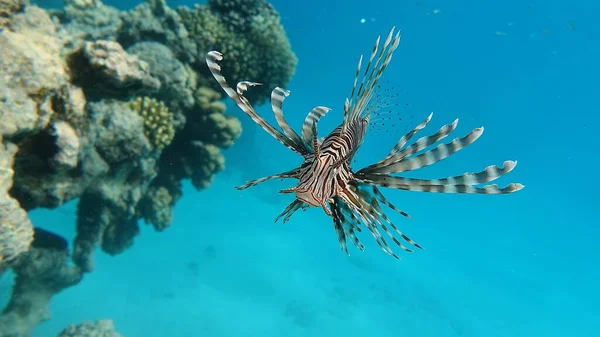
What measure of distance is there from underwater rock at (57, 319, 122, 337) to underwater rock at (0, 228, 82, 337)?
68 cm

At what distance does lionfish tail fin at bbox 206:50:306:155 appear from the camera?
2.28m

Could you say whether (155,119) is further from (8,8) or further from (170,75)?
(8,8)

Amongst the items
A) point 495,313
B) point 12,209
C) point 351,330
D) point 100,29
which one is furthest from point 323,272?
point 12,209

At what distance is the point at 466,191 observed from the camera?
1.90 meters

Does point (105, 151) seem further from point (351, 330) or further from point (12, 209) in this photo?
point (351, 330)

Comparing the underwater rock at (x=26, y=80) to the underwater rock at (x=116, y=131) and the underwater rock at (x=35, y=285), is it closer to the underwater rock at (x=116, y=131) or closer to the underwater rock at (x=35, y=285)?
the underwater rock at (x=116, y=131)

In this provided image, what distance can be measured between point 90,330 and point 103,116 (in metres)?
4.33

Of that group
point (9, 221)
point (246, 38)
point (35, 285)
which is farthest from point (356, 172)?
point (35, 285)

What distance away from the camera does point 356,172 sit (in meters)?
2.32

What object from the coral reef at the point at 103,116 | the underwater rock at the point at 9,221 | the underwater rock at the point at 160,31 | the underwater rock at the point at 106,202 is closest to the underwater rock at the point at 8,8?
the coral reef at the point at 103,116

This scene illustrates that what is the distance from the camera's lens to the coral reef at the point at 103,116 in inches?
158

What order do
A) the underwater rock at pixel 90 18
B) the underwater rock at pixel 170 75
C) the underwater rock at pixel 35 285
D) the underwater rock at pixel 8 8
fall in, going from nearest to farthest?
the underwater rock at pixel 8 8 → the underwater rock at pixel 170 75 → the underwater rock at pixel 35 285 → the underwater rock at pixel 90 18

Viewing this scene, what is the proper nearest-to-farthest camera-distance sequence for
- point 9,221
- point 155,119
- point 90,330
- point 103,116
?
1. point 9,221
2. point 103,116
3. point 155,119
4. point 90,330

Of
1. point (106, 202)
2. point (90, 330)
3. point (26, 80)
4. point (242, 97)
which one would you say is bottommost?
point (90, 330)
